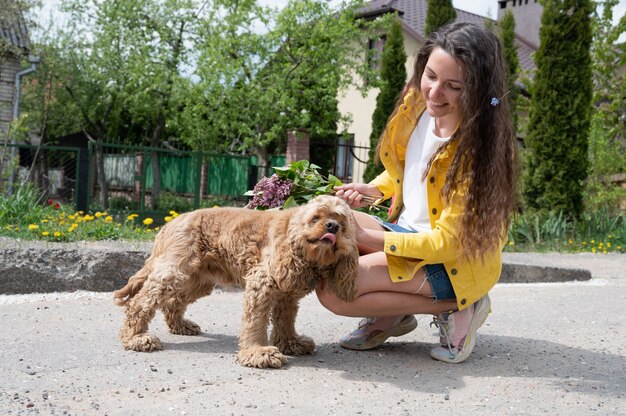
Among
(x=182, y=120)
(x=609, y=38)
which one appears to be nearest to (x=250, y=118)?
(x=182, y=120)

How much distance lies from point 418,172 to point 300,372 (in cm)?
136

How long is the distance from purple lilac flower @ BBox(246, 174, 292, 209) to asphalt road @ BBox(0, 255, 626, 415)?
90cm

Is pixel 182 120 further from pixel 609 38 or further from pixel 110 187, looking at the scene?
pixel 609 38

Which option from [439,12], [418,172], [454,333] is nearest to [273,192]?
[418,172]

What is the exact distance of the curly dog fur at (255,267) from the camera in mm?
3270

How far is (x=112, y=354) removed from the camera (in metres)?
3.64

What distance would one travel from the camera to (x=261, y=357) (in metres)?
3.41

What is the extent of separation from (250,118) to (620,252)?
866cm

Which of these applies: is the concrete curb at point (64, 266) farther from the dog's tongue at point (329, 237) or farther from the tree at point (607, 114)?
the tree at point (607, 114)

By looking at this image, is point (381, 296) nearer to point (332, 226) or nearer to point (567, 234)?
point (332, 226)

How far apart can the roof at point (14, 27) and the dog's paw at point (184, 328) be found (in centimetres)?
1173

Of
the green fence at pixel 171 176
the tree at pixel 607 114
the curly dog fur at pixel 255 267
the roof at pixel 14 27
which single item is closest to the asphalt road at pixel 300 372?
the curly dog fur at pixel 255 267

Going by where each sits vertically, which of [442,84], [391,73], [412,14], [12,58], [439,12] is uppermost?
[412,14]

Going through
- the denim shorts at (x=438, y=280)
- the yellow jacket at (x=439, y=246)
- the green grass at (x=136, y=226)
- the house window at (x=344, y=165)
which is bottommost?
the green grass at (x=136, y=226)
